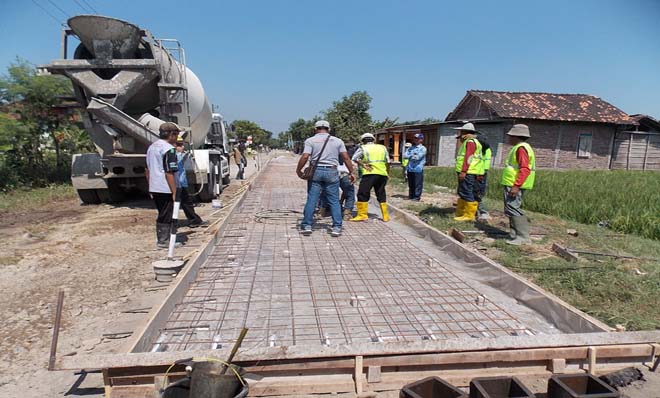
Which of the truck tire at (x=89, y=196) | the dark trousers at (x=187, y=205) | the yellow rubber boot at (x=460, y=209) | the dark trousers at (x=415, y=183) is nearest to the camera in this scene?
the dark trousers at (x=187, y=205)

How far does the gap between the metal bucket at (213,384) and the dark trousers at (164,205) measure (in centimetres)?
370

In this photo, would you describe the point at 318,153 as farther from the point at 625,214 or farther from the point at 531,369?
the point at 625,214

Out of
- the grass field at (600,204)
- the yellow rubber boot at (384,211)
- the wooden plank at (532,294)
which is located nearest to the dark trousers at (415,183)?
the grass field at (600,204)

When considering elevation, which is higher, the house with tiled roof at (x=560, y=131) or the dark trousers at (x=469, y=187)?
the house with tiled roof at (x=560, y=131)

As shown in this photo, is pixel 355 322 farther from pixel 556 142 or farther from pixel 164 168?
pixel 556 142

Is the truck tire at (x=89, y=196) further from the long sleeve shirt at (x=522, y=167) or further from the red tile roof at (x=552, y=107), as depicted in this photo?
the red tile roof at (x=552, y=107)

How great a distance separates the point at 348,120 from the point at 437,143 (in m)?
16.0

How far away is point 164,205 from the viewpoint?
5.34 m

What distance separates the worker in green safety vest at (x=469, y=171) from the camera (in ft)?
21.2

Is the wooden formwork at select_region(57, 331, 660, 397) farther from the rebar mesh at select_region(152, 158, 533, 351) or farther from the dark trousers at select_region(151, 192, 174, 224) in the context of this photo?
the dark trousers at select_region(151, 192, 174, 224)

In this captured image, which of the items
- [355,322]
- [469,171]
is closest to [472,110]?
[469,171]

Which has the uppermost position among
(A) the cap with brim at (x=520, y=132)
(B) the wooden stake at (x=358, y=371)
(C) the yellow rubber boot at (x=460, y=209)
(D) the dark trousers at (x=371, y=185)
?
(A) the cap with brim at (x=520, y=132)

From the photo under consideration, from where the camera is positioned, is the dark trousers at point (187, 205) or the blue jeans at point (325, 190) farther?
the dark trousers at point (187, 205)

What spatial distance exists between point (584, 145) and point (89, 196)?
80.8 feet
